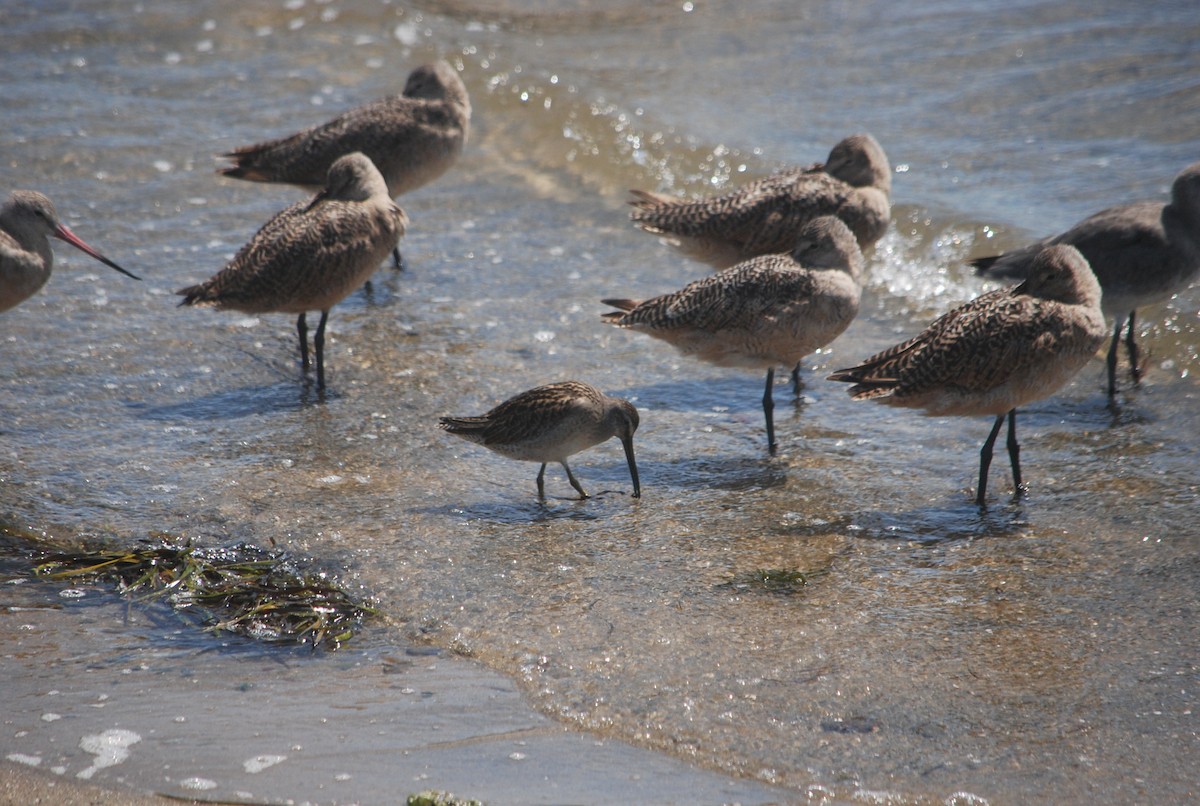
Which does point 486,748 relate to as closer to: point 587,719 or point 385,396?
point 587,719

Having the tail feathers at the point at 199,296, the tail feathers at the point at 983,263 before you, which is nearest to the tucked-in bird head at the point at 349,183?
the tail feathers at the point at 199,296

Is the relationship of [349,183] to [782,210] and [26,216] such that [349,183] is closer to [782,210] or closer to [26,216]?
[26,216]

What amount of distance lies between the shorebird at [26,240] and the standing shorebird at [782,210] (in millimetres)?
2876

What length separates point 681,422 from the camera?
581 centimetres

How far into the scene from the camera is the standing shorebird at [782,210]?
264 inches

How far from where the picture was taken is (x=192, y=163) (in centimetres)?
913

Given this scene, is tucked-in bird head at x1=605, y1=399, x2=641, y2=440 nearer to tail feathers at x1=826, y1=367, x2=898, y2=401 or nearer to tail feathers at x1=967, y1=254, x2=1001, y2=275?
tail feathers at x1=826, y1=367, x2=898, y2=401

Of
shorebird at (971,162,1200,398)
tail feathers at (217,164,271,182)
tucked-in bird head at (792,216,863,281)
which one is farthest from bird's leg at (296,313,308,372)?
shorebird at (971,162,1200,398)

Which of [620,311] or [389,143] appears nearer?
[620,311]

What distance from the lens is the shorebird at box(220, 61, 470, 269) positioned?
7.64 m

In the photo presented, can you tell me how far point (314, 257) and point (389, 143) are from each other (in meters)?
1.84

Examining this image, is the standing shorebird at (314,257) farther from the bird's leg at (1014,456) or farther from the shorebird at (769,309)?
the bird's leg at (1014,456)

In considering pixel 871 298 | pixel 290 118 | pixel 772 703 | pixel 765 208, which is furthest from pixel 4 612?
pixel 290 118

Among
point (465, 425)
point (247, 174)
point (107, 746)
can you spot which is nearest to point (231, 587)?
point (107, 746)
